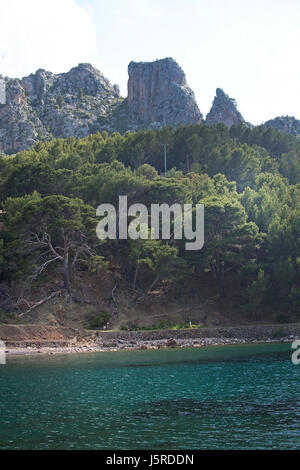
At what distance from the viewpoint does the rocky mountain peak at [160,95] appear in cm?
11269

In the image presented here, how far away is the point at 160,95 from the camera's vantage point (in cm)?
11494

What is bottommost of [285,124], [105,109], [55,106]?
[285,124]

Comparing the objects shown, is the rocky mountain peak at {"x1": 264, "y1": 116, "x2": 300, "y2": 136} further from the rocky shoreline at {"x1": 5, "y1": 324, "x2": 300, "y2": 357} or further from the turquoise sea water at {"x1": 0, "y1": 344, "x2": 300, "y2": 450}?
the turquoise sea water at {"x1": 0, "y1": 344, "x2": 300, "y2": 450}

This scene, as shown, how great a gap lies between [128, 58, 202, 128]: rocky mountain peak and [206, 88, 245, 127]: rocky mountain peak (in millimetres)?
2712

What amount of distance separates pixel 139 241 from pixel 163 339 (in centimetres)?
905

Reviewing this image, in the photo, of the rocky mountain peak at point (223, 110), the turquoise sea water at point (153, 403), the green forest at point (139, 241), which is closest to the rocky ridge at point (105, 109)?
the rocky mountain peak at point (223, 110)

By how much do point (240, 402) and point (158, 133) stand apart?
191ft

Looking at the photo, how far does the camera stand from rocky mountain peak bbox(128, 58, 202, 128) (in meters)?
113

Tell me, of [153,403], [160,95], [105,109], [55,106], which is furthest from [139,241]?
[105,109]

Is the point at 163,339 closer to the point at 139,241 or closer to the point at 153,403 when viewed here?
the point at 139,241

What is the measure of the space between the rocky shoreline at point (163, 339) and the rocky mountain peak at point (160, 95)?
2775 inches

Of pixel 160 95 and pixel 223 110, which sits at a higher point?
pixel 160 95

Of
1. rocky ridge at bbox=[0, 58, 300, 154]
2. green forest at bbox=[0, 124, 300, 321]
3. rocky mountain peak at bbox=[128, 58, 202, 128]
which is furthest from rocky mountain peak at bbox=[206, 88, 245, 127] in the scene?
green forest at bbox=[0, 124, 300, 321]

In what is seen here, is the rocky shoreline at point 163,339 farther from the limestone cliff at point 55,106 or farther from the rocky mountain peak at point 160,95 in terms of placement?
the rocky mountain peak at point 160,95
